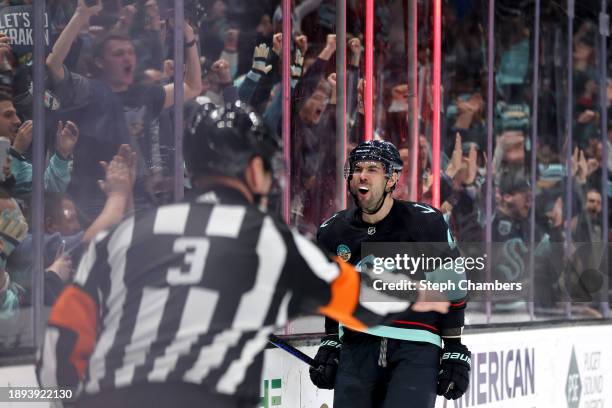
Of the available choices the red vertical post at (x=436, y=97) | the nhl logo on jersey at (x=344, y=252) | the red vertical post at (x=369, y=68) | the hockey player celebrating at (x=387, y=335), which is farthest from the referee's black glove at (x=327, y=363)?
the red vertical post at (x=436, y=97)

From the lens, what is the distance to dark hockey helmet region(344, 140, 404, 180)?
14.8 feet

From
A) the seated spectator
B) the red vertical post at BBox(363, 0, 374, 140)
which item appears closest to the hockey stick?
the seated spectator

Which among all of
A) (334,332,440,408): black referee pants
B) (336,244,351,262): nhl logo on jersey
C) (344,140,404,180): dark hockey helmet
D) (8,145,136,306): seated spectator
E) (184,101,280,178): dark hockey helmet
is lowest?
(334,332,440,408): black referee pants

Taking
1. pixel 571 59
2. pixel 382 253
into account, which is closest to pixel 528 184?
pixel 571 59

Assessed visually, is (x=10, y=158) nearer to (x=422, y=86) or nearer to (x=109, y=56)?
(x=109, y=56)

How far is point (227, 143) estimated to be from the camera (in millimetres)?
2555

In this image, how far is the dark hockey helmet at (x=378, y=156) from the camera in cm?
450

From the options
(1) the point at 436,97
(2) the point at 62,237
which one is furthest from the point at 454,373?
(1) the point at 436,97

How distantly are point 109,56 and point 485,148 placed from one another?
3.65 m

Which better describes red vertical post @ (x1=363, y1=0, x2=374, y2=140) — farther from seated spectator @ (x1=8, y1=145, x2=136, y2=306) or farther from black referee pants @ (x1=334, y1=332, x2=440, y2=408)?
seated spectator @ (x1=8, y1=145, x2=136, y2=306)

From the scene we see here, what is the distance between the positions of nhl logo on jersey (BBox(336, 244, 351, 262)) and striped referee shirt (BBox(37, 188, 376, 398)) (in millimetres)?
1928

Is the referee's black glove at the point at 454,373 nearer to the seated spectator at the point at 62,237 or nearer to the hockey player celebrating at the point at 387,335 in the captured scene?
the hockey player celebrating at the point at 387,335

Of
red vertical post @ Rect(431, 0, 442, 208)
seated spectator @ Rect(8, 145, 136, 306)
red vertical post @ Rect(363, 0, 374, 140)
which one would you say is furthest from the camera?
red vertical post @ Rect(431, 0, 442, 208)

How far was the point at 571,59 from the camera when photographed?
8414 mm
